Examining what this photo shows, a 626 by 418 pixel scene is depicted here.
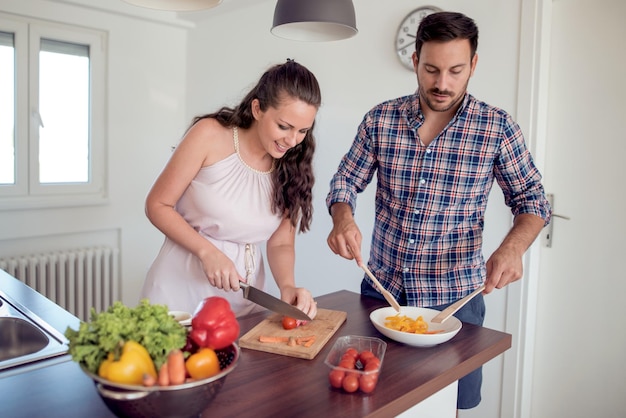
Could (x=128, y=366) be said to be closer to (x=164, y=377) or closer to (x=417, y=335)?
(x=164, y=377)

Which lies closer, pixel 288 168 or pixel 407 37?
pixel 288 168

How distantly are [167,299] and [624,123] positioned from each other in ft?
6.44

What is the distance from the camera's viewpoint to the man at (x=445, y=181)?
5.72 ft

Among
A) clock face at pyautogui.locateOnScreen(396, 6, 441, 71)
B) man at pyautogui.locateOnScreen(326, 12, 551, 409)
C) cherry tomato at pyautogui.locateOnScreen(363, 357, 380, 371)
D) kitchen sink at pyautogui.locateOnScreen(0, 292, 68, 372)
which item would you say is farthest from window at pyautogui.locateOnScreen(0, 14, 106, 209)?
cherry tomato at pyautogui.locateOnScreen(363, 357, 380, 371)

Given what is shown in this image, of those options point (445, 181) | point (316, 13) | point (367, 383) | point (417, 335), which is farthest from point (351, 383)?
point (316, 13)

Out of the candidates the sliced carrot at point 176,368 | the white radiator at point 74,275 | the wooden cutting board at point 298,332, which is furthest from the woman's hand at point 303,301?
the white radiator at point 74,275

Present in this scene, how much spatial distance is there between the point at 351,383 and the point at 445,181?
88cm

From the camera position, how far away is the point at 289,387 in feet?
3.84

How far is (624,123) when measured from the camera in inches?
93.6

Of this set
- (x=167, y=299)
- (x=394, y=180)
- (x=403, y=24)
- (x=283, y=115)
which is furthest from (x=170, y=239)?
(x=403, y=24)

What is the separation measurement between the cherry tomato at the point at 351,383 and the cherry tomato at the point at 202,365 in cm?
32

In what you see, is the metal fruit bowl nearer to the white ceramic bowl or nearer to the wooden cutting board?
the wooden cutting board

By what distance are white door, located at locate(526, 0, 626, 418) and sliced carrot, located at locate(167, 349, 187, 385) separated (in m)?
2.16

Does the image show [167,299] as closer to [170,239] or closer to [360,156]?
[170,239]
